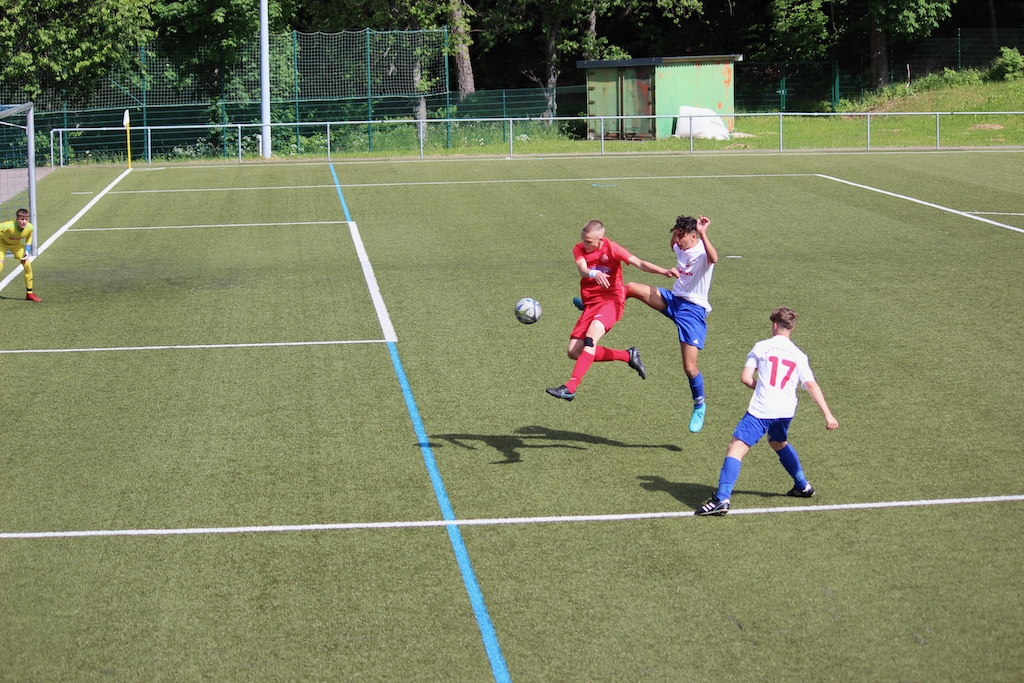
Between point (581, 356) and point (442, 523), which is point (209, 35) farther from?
point (442, 523)

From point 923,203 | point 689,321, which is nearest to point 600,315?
point 689,321

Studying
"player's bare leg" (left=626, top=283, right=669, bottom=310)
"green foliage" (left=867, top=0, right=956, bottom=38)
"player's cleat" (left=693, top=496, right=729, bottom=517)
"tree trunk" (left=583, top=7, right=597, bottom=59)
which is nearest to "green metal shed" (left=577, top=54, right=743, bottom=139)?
"tree trunk" (left=583, top=7, right=597, bottom=59)

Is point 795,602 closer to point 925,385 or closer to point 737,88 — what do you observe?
point 925,385

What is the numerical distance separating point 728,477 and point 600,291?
8.74 ft

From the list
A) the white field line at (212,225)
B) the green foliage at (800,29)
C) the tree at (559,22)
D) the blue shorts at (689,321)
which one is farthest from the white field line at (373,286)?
the green foliage at (800,29)

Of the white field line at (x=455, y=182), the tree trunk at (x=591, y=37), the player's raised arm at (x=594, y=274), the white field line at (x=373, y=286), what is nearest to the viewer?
the player's raised arm at (x=594, y=274)

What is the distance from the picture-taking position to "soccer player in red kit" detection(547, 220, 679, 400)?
1066 centimetres

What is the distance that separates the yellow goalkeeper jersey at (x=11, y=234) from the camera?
17.7m

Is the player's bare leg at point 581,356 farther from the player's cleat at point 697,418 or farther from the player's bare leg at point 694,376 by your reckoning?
the player's cleat at point 697,418

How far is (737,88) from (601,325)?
146ft

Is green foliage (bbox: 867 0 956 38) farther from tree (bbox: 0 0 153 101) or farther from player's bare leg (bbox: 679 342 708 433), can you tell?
player's bare leg (bbox: 679 342 708 433)

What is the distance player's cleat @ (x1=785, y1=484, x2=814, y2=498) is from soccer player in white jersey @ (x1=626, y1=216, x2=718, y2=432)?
130 cm

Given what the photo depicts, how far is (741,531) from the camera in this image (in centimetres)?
895

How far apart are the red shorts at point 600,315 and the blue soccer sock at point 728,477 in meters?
2.24
